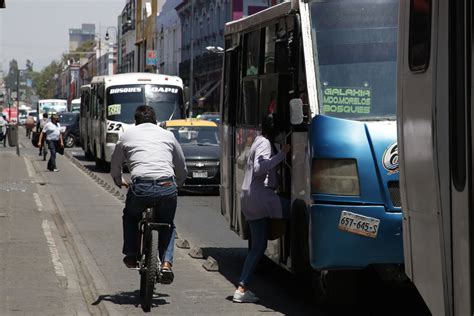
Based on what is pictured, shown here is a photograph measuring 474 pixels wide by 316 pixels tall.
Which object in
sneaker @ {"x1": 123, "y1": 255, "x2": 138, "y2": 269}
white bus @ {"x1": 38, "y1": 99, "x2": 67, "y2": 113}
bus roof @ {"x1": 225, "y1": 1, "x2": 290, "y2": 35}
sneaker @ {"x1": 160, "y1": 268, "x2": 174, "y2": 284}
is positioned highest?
white bus @ {"x1": 38, "y1": 99, "x2": 67, "y2": 113}

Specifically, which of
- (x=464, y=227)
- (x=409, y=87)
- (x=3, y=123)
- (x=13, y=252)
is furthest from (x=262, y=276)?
(x=3, y=123)

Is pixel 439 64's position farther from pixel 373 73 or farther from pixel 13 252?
pixel 13 252

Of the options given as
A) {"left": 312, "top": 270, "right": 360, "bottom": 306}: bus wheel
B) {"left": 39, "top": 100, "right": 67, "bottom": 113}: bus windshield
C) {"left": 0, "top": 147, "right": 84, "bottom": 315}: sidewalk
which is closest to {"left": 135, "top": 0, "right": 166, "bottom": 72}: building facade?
{"left": 39, "top": 100, "right": 67, "bottom": 113}: bus windshield

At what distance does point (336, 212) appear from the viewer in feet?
28.8

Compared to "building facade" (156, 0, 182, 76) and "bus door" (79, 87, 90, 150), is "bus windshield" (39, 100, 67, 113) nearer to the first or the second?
"building facade" (156, 0, 182, 76)

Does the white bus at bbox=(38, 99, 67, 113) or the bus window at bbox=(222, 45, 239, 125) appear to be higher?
the white bus at bbox=(38, 99, 67, 113)

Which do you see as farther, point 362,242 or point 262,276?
point 262,276

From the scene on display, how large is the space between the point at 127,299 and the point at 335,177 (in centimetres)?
256

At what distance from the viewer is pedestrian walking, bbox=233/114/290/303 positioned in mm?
9664

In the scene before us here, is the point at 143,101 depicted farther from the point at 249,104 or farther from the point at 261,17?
the point at 261,17

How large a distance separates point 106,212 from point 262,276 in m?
7.98

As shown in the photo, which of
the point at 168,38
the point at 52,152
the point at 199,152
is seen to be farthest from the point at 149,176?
the point at 168,38

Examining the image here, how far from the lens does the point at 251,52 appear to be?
37.9 feet

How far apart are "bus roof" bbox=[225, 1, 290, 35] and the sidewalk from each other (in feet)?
10.6
